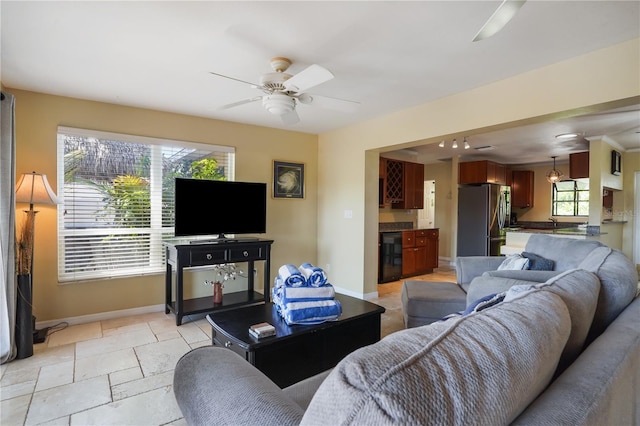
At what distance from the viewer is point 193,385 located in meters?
1.05

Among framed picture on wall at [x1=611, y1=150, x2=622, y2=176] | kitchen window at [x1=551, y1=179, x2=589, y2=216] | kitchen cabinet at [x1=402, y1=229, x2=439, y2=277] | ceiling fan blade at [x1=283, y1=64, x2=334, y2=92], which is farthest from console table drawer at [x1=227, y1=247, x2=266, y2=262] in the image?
kitchen window at [x1=551, y1=179, x2=589, y2=216]

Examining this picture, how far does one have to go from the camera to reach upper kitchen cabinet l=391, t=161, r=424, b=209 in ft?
20.1

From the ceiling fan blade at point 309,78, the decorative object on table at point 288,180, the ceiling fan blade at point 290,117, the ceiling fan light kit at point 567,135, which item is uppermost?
the ceiling fan light kit at point 567,135

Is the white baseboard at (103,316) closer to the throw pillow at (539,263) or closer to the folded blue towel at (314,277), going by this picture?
the folded blue towel at (314,277)

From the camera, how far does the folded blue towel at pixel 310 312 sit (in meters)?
2.04

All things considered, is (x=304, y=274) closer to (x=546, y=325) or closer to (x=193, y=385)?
(x=193, y=385)

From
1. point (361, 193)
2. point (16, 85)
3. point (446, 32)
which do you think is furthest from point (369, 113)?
point (16, 85)

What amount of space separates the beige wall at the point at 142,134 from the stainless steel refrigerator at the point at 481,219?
134 inches

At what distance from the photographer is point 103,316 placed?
11.7 ft

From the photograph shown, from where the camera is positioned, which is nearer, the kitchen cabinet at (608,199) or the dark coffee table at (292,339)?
the dark coffee table at (292,339)

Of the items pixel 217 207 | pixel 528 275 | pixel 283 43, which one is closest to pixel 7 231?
pixel 217 207

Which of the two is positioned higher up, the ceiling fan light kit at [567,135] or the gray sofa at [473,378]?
the ceiling fan light kit at [567,135]

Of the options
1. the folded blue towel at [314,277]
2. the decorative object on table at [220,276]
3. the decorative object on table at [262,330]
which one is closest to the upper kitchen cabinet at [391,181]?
the decorative object on table at [220,276]

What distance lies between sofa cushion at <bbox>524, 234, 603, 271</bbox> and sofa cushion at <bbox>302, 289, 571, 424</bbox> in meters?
2.36
